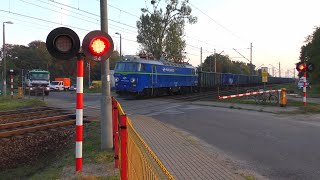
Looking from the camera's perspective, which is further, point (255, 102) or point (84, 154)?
point (255, 102)

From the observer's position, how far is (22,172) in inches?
380

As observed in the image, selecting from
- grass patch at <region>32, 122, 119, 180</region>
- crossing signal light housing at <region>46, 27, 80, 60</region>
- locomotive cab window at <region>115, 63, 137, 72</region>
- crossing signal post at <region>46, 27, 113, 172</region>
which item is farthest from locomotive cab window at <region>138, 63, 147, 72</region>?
crossing signal light housing at <region>46, 27, 80, 60</region>

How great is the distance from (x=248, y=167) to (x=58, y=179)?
150 inches

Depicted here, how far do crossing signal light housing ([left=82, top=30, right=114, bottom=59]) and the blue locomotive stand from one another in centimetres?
2177

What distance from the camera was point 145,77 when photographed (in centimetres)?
3016

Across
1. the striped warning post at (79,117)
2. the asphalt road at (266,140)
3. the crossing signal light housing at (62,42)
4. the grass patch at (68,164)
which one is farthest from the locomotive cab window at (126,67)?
the crossing signal light housing at (62,42)

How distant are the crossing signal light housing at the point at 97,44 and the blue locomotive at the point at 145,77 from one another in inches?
857

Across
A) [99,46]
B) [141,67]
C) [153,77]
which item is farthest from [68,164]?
[153,77]

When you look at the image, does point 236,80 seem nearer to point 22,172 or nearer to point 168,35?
point 168,35

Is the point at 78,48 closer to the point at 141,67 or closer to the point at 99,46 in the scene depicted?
the point at 99,46

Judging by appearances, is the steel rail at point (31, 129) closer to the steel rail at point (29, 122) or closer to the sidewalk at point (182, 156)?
the steel rail at point (29, 122)

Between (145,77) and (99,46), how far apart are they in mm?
22594

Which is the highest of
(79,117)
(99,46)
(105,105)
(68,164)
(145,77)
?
(99,46)

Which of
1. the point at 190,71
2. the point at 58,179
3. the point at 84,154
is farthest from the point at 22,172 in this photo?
the point at 190,71
